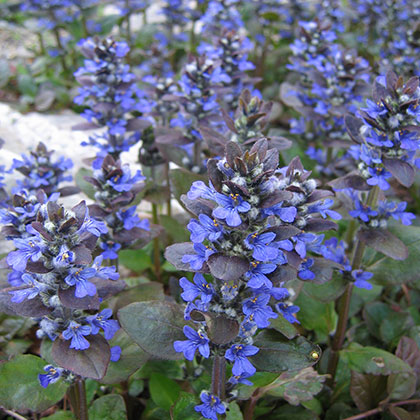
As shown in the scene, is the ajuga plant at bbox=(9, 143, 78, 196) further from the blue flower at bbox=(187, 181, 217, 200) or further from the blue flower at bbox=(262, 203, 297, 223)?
the blue flower at bbox=(262, 203, 297, 223)

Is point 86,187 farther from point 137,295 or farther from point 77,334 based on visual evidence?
point 77,334

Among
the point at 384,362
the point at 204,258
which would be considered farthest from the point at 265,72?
the point at 204,258

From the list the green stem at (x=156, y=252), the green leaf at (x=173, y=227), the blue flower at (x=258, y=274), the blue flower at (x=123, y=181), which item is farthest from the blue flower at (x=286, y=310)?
the green stem at (x=156, y=252)

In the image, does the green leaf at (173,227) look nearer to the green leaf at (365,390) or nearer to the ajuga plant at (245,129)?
the ajuga plant at (245,129)

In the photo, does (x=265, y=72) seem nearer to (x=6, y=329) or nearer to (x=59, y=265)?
(x=6, y=329)

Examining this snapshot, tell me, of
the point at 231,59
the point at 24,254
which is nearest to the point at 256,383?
the point at 24,254
